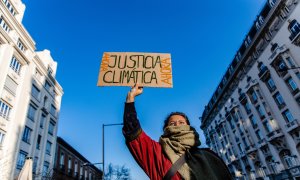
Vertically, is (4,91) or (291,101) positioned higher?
(4,91)

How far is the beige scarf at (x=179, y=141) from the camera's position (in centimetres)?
222

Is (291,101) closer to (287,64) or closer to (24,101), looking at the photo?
(287,64)

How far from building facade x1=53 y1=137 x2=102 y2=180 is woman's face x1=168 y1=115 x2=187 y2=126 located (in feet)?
103

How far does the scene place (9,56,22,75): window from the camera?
25.7 metres

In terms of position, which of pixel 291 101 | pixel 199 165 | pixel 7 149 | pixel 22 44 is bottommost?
pixel 199 165

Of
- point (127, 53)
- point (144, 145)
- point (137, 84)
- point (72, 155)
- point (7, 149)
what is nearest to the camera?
point (144, 145)

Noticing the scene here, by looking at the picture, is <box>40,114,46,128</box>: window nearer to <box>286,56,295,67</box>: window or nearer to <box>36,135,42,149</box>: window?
<box>36,135,42,149</box>: window

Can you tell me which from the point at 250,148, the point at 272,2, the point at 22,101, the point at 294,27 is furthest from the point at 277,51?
the point at 22,101

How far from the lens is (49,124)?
33562mm

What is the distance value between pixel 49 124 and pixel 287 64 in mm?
32689

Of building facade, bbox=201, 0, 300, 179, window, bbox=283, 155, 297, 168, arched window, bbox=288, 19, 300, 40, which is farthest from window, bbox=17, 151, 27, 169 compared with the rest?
arched window, bbox=288, 19, 300, 40

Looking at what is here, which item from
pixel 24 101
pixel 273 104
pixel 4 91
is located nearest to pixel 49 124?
pixel 24 101

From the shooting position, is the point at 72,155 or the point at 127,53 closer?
the point at 127,53

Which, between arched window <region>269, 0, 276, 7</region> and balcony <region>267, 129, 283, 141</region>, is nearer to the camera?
arched window <region>269, 0, 276, 7</region>
